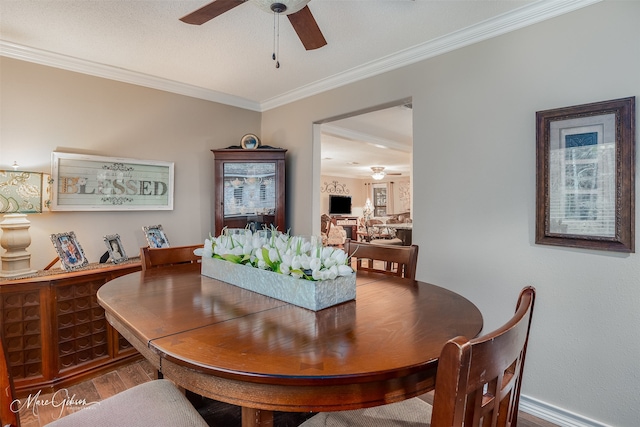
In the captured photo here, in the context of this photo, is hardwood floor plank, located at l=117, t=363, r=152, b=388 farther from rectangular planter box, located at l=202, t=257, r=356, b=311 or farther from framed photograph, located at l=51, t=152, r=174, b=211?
rectangular planter box, located at l=202, t=257, r=356, b=311

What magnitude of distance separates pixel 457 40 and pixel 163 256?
241 cm

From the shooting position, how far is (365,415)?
1032 mm

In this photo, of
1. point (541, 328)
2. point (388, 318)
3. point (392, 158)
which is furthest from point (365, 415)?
point (392, 158)

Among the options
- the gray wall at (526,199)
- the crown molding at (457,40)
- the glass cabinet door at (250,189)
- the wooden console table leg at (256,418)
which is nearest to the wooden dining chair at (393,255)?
the gray wall at (526,199)

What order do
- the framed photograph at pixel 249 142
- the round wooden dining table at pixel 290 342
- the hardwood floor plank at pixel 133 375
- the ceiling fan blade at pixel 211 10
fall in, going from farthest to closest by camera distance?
the framed photograph at pixel 249 142 < the hardwood floor plank at pixel 133 375 < the ceiling fan blade at pixel 211 10 < the round wooden dining table at pixel 290 342

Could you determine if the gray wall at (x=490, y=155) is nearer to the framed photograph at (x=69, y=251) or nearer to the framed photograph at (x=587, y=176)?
the framed photograph at (x=587, y=176)

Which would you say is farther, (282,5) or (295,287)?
(282,5)

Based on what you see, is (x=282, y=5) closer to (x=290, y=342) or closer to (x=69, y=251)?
(x=290, y=342)

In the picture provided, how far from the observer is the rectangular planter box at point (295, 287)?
1.12 m

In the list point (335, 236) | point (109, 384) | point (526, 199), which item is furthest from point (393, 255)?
point (335, 236)

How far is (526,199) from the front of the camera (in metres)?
1.93

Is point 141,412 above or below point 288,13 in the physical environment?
below

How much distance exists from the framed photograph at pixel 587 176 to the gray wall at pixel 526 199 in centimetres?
6
